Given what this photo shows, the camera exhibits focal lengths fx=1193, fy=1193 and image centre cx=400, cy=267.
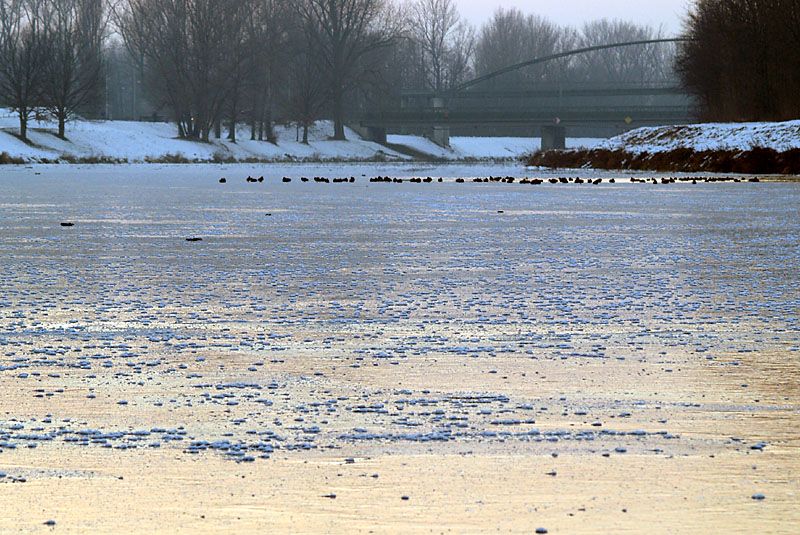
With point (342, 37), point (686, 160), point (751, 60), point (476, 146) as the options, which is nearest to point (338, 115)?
point (342, 37)

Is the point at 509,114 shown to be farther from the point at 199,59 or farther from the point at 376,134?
the point at 199,59

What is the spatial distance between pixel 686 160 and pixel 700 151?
1.90ft

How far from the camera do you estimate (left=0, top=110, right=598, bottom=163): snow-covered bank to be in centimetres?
6538

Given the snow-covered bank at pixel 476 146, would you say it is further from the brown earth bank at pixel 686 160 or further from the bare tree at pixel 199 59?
the brown earth bank at pixel 686 160

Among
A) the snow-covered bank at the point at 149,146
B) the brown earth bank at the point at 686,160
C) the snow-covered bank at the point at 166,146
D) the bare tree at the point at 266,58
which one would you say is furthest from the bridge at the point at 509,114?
the brown earth bank at the point at 686,160

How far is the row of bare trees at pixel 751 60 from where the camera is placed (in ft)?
149

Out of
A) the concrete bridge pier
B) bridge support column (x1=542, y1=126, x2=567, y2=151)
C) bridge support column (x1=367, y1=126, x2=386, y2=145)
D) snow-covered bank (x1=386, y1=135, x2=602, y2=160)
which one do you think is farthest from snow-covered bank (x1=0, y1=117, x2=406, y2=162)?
bridge support column (x1=542, y1=126, x2=567, y2=151)

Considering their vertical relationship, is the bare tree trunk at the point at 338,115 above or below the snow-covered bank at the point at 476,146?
above

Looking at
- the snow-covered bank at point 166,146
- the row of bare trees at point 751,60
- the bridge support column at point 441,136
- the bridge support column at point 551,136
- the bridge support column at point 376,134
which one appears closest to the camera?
Answer: the row of bare trees at point 751,60

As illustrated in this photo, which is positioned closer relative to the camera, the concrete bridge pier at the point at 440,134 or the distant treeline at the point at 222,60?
the distant treeline at the point at 222,60

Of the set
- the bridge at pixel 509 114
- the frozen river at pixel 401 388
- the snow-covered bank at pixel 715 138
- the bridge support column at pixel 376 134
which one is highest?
the bridge at pixel 509 114

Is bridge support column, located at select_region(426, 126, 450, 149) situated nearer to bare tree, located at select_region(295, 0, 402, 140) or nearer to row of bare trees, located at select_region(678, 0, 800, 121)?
bare tree, located at select_region(295, 0, 402, 140)

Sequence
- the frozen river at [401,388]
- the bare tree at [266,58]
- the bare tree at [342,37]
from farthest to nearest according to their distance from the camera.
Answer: the bare tree at [342,37] → the bare tree at [266,58] → the frozen river at [401,388]

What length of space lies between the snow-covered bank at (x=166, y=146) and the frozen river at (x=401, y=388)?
2001 inches
